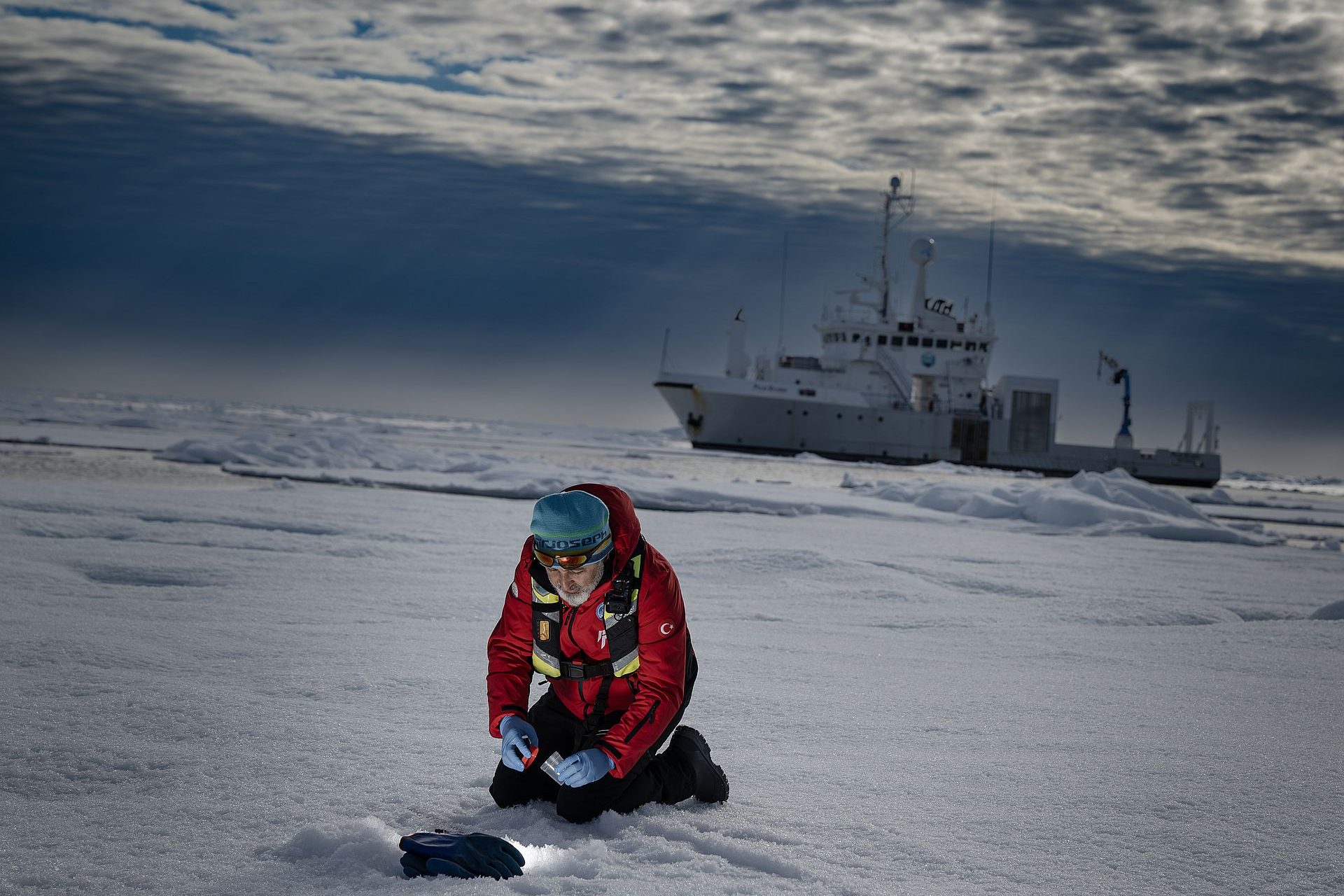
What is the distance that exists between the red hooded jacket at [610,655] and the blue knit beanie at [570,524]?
0.30ft

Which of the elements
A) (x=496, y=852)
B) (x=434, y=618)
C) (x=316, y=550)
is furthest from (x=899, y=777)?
(x=316, y=550)

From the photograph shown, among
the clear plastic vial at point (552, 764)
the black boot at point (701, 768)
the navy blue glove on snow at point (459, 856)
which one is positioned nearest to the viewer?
the navy blue glove on snow at point (459, 856)

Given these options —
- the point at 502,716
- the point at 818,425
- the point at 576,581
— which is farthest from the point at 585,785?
the point at 818,425

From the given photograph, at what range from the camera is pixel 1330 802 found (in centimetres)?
271

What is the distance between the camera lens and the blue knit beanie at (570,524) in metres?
2.13

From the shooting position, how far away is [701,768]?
2467 mm

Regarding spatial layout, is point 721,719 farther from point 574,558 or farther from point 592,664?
point 574,558

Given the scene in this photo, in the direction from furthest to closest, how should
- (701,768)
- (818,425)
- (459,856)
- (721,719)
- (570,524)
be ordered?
1. (818,425)
2. (721,719)
3. (701,768)
4. (570,524)
5. (459,856)

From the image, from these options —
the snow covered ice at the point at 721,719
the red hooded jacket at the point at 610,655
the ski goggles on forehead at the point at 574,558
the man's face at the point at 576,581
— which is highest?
the ski goggles on forehead at the point at 574,558

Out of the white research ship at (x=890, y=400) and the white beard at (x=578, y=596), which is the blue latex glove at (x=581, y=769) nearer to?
the white beard at (x=578, y=596)

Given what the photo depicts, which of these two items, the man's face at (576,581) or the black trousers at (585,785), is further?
the black trousers at (585,785)

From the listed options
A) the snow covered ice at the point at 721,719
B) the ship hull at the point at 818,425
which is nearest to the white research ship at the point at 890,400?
the ship hull at the point at 818,425

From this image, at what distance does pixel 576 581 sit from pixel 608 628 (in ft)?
0.52

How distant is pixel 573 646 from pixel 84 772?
119 cm
